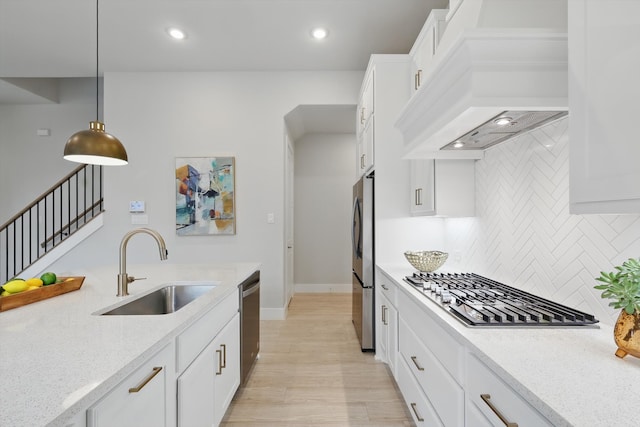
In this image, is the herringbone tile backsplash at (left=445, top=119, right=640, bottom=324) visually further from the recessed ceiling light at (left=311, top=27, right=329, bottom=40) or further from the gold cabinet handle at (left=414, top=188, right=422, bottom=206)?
the recessed ceiling light at (left=311, top=27, right=329, bottom=40)

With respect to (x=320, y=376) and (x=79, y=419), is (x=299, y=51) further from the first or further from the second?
(x=79, y=419)

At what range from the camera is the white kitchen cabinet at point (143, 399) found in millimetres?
771

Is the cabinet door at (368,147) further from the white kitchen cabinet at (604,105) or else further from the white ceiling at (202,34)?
the white kitchen cabinet at (604,105)

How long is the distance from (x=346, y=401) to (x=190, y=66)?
392cm

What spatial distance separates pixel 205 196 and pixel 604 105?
12.5ft

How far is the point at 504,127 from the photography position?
149 cm

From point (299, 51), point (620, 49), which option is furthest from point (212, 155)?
point (620, 49)

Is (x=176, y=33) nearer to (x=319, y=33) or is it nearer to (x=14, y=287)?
(x=319, y=33)

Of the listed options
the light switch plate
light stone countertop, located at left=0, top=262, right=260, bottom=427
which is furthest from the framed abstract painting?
light stone countertop, located at left=0, top=262, right=260, bottom=427

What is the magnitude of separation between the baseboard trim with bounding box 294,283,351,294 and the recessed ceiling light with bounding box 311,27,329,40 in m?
3.67

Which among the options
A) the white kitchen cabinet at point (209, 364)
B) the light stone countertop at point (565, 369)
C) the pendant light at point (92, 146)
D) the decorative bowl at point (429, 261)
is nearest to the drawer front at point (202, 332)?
the white kitchen cabinet at point (209, 364)

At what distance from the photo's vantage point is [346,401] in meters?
2.13

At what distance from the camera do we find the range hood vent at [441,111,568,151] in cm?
129

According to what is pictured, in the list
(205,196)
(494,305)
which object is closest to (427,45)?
(494,305)
